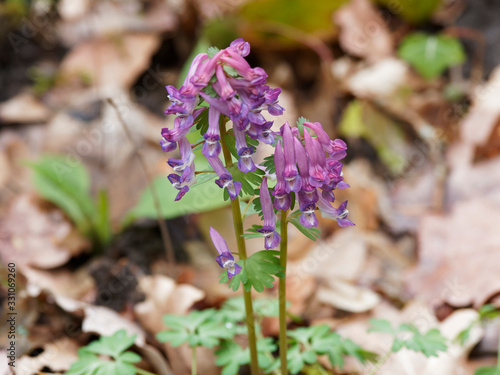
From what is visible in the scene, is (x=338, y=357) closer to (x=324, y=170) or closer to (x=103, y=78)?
(x=324, y=170)

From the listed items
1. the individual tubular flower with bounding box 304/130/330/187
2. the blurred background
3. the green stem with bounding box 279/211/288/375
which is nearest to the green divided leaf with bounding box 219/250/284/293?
the green stem with bounding box 279/211/288/375

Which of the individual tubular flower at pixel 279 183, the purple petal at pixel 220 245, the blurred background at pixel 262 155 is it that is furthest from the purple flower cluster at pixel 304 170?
the blurred background at pixel 262 155

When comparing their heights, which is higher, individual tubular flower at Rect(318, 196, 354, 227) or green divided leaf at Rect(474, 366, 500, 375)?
individual tubular flower at Rect(318, 196, 354, 227)

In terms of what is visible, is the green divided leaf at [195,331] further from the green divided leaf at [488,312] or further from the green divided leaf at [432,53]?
the green divided leaf at [432,53]

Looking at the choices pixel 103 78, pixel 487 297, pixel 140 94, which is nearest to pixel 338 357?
pixel 487 297

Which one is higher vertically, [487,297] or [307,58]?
[307,58]

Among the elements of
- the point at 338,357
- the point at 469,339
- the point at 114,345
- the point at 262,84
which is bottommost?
the point at 469,339
